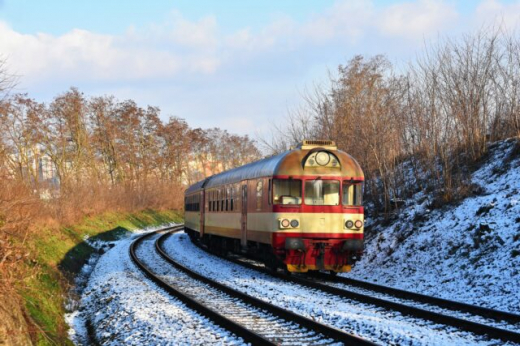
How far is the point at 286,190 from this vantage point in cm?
1388

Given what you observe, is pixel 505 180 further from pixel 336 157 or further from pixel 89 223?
pixel 89 223

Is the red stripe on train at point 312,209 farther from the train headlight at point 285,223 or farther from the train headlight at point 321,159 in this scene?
the train headlight at point 321,159

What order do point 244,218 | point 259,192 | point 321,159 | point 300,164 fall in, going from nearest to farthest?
point 300,164 < point 321,159 < point 259,192 < point 244,218

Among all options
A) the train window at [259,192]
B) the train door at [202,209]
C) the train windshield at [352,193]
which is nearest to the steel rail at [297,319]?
the train window at [259,192]

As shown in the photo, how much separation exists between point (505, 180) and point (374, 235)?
4.24m

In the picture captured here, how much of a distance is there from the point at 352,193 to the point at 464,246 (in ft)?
9.67

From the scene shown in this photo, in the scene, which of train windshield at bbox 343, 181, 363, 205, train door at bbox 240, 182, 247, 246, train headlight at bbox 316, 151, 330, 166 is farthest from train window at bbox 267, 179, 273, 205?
train door at bbox 240, 182, 247, 246

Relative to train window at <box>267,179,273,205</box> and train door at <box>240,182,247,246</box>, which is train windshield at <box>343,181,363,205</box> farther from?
train door at <box>240,182,247,246</box>

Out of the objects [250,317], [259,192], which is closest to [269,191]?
[259,192]

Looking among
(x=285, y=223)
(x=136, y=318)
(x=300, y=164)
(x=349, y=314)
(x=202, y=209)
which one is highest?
(x=300, y=164)

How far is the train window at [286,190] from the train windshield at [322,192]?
0.22 metres

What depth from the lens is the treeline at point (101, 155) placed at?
102 ft

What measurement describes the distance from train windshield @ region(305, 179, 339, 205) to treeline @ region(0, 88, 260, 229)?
8536 millimetres

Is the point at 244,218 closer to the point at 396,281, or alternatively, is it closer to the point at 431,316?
the point at 396,281
